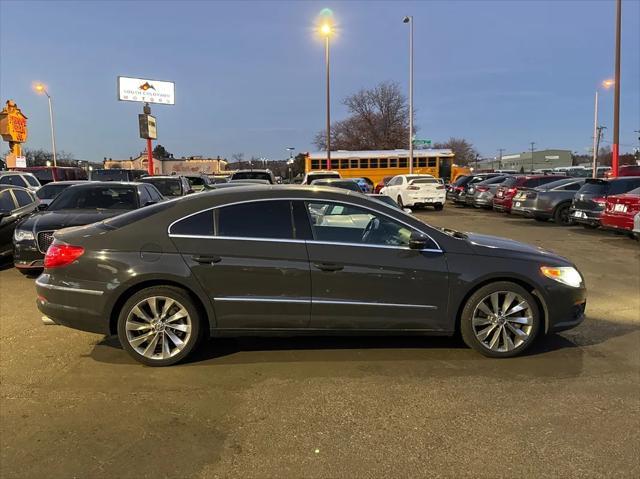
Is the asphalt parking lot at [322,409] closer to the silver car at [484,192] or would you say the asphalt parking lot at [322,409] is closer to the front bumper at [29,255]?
the front bumper at [29,255]

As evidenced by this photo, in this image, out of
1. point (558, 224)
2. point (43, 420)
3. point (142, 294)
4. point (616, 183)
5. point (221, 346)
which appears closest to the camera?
point (43, 420)

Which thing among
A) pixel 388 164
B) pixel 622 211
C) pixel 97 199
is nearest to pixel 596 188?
pixel 622 211

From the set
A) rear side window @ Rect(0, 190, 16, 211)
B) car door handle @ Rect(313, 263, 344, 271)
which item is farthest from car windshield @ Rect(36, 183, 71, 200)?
car door handle @ Rect(313, 263, 344, 271)

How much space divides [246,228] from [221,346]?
1.29 meters

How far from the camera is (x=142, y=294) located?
15.0 ft

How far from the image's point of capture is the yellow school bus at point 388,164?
40.2 m

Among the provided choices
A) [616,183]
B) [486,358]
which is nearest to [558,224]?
[616,183]

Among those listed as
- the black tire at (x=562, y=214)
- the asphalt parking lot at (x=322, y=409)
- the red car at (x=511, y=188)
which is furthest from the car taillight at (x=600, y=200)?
the asphalt parking lot at (x=322, y=409)

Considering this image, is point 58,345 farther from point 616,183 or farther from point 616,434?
point 616,183

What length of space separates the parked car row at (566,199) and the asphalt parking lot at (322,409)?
7772 millimetres

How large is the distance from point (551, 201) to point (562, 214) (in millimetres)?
619

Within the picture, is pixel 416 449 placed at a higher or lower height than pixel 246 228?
lower

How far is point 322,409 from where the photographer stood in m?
Answer: 3.84

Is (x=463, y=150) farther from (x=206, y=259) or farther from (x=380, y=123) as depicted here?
(x=206, y=259)
